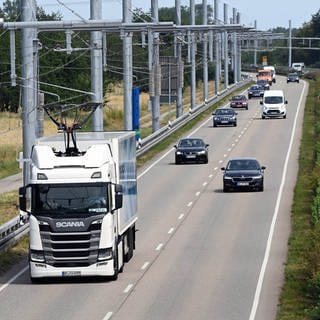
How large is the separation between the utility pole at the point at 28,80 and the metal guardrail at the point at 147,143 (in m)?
1.70

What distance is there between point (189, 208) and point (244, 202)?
2585 millimetres

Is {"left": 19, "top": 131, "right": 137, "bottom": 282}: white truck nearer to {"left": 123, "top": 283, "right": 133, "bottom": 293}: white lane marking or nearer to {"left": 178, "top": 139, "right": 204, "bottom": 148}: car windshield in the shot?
{"left": 123, "top": 283, "right": 133, "bottom": 293}: white lane marking

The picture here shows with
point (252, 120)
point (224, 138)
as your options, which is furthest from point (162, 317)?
point (252, 120)

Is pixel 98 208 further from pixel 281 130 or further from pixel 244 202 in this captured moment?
pixel 281 130

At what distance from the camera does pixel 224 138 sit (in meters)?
77.7

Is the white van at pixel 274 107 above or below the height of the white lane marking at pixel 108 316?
above

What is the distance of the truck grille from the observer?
28.2m

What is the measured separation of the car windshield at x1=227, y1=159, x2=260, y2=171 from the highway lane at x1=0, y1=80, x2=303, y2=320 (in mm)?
1179

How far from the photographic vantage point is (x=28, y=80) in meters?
37.0

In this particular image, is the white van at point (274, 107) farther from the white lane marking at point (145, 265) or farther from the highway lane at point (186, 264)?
the white lane marking at point (145, 265)

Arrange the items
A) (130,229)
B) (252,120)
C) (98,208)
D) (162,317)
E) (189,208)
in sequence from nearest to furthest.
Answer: (162,317) → (98,208) → (130,229) → (189,208) → (252,120)

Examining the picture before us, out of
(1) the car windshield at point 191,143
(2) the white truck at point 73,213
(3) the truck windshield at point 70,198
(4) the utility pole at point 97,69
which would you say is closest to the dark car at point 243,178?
(4) the utility pole at point 97,69

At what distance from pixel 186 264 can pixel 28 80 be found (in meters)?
8.58

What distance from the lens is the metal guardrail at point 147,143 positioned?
34406mm
